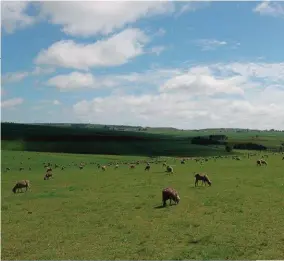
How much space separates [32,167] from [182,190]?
4625 centimetres

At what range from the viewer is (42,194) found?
41.8 meters

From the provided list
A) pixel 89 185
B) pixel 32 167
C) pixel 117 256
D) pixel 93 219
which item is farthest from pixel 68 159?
pixel 117 256

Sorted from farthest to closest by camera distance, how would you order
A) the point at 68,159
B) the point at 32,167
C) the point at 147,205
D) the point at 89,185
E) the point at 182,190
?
the point at 68,159
the point at 32,167
the point at 89,185
the point at 182,190
the point at 147,205

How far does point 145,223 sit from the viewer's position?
25.8m

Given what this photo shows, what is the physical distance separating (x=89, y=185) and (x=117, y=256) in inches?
1224

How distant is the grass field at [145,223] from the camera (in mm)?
19516

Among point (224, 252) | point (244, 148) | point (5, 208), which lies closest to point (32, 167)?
point (5, 208)

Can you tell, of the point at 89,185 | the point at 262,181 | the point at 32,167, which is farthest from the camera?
the point at 32,167

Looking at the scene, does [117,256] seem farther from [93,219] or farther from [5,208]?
[5,208]

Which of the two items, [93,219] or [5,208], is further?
[5,208]

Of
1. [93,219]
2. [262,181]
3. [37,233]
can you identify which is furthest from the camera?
[262,181]

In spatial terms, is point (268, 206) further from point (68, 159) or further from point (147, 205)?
point (68, 159)

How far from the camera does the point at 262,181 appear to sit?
45531 millimetres

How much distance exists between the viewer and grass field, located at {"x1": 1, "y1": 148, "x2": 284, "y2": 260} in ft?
64.0
